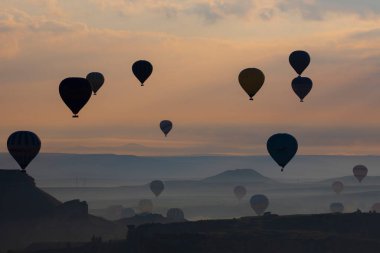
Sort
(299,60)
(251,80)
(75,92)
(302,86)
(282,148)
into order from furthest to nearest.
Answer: (282,148) → (302,86) → (299,60) → (251,80) → (75,92)

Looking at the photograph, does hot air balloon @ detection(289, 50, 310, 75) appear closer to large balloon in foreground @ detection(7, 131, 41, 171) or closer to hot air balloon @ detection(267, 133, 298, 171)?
hot air balloon @ detection(267, 133, 298, 171)

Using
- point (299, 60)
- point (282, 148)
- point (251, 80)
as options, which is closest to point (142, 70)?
point (251, 80)

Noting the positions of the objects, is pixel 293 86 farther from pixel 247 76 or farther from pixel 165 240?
pixel 165 240

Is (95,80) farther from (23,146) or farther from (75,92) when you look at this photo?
(75,92)

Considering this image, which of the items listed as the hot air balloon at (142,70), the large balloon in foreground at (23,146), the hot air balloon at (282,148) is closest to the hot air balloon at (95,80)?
the hot air balloon at (142,70)

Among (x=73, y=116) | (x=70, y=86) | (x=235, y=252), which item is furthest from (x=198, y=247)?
(x=73, y=116)

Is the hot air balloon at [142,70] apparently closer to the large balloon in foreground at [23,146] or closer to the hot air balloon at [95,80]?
the hot air balloon at [95,80]
